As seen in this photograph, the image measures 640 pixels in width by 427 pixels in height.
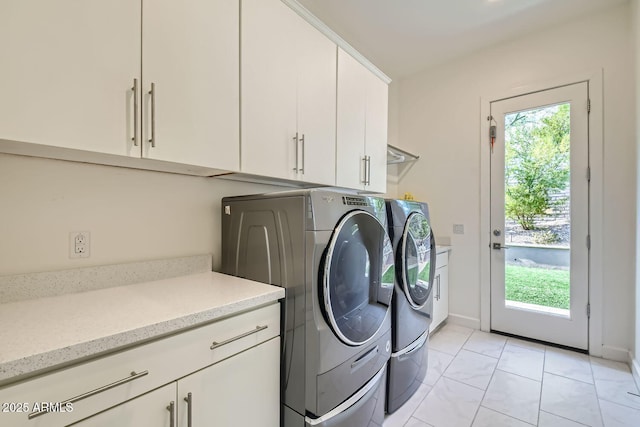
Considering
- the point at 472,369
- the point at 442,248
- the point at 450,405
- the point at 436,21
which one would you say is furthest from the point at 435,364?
the point at 436,21

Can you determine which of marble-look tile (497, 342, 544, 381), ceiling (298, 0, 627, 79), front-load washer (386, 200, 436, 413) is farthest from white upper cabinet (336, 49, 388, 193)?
marble-look tile (497, 342, 544, 381)

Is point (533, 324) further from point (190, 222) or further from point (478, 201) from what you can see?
point (190, 222)

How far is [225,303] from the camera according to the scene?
3.23ft

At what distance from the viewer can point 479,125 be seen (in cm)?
291

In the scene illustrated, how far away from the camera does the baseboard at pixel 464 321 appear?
292 centimetres

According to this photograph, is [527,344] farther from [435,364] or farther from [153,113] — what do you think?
[153,113]

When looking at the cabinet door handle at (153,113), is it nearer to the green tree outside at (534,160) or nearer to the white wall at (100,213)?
the white wall at (100,213)

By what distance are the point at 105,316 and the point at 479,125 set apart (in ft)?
11.0

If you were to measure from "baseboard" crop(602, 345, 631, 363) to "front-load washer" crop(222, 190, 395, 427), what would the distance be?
7.15 ft

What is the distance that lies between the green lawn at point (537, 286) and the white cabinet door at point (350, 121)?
1.88m

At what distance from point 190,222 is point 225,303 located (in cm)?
74

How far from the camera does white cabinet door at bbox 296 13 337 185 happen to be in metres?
1.64

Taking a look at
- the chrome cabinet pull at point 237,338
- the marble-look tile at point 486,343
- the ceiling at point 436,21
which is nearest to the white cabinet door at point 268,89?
the chrome cabinet pull at point 237,338

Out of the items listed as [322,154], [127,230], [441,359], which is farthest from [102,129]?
[441,359]
